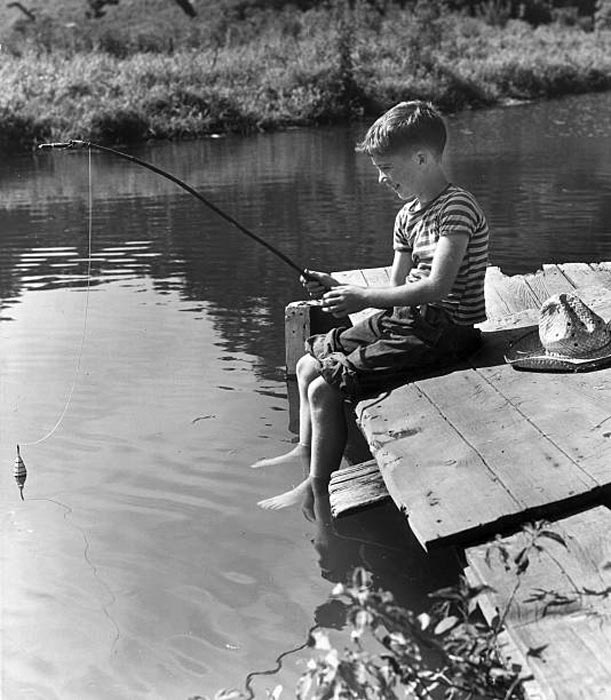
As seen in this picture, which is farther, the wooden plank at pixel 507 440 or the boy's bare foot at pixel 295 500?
the boy's bare foot at pixel 295 500

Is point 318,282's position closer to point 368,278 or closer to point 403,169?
point 403,169

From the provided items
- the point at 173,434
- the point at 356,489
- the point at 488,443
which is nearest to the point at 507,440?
the point at 488,443

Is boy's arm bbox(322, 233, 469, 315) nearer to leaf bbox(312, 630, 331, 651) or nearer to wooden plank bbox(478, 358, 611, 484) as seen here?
wooden plank bbox(478, 358, 611, 484)

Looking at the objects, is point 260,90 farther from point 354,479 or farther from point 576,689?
point 576,689

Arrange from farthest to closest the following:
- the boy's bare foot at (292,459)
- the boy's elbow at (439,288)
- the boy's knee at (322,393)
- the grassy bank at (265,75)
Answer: the grassy bank at (265,75) → the boy's bare foot at (292,459) → the boy's knee at (322,393) → the boy's elbow at (439,288)

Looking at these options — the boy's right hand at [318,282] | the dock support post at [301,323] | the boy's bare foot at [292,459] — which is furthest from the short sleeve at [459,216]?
the dock support post at [301,323]

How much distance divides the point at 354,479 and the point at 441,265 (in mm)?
811

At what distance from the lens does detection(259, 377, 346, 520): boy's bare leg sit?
4258mm

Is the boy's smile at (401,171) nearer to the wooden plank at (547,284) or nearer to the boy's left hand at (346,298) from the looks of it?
Answer: the boy's left hand at (346,298)

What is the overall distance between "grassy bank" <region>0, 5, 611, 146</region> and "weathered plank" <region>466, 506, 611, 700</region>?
16.7m

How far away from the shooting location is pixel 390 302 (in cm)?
410

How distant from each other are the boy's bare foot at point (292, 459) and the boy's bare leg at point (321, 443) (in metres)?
0.30

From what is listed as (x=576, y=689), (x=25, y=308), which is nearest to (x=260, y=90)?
(x=25, y=308)

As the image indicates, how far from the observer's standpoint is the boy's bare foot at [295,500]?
425 cm
